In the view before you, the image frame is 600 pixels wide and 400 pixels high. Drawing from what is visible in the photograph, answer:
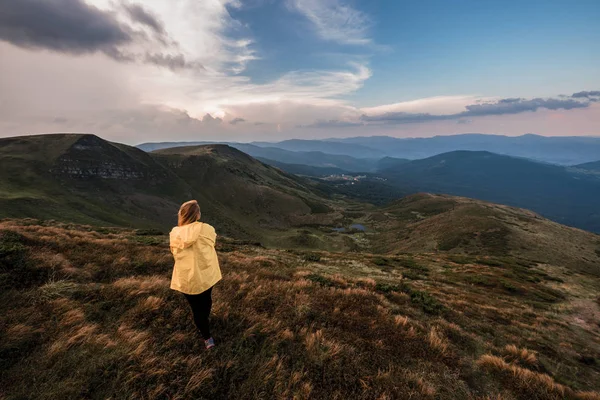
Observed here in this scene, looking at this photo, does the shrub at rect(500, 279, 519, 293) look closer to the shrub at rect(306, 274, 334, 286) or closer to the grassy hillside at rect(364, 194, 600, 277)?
the grassy hillside at rect(364, 194, 600, 277)

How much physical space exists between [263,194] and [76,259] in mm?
137475

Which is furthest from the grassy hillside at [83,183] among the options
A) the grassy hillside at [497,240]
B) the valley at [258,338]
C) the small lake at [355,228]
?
the grassy hillside at [497,240]

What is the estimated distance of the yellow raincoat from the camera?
645 cm

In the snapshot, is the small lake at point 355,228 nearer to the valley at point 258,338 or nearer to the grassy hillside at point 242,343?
the valley at point 258,338

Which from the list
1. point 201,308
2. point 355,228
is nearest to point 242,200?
point 355,228

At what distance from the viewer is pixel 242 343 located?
287 inches

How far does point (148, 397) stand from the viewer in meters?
4.96

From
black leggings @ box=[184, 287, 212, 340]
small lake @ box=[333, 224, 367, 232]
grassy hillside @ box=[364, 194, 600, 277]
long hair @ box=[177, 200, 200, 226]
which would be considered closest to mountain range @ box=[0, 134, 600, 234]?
small lake @ box=[333, 224, 367, 232]

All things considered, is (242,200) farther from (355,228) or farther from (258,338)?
(258,338)

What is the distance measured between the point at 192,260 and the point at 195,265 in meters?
0.16

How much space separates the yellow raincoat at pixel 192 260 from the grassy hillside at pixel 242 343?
5.42 ft

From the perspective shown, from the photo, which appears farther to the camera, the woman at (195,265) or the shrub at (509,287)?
the shrub at (509,287)

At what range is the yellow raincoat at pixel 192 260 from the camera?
6453 millimetres

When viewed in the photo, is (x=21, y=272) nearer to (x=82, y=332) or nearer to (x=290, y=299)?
(x=82, y=332)
